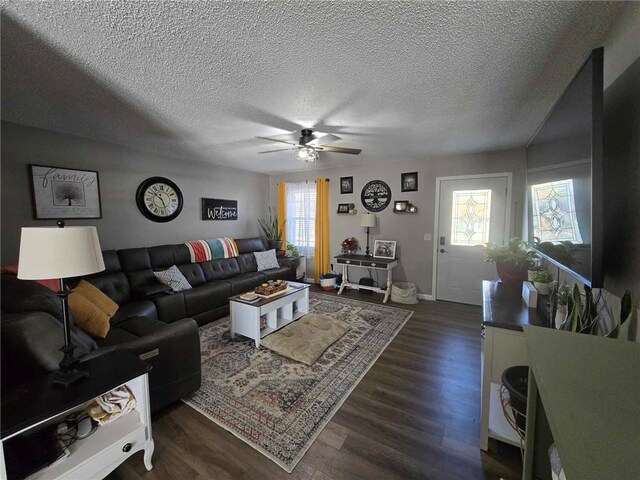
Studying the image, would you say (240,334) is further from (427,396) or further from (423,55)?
(423,55)

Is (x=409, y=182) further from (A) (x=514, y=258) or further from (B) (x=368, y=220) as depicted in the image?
(A) (x=514, y=258)

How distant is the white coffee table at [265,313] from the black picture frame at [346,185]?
2.27 metres

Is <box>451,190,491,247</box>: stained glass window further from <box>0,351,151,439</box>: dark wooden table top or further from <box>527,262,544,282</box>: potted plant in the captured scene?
<box>0,351,151,439</box>: dark wooden table top

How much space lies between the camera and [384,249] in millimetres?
4648

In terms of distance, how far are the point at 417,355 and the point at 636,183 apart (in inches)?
84.8

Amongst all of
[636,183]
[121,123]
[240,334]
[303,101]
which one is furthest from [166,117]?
[636,183]

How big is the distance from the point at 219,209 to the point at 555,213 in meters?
4.72

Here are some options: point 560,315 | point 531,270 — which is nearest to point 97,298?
point 560,315

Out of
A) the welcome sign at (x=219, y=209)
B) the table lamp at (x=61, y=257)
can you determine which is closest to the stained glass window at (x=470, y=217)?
the welcome sign at (x=219, y=209)

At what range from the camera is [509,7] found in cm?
120

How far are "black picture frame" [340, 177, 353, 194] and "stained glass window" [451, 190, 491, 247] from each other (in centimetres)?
180

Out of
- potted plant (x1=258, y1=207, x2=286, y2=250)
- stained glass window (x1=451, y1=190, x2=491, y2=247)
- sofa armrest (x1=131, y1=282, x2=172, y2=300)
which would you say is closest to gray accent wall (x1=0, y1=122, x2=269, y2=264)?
potted plant (x1=258, y1=207, x2=286, y2=250)

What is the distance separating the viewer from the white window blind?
214 inches

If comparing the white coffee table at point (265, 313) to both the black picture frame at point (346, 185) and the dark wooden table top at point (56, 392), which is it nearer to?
the dark wooden table top at point (56, 392)
